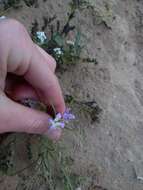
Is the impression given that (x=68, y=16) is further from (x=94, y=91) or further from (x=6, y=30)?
(x=6, y=30)

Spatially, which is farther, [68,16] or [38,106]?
[68,16]

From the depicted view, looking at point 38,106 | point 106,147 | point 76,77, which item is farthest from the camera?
point 76,77

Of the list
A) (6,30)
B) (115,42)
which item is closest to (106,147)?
(115,42)

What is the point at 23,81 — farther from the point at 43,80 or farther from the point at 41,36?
the point at 41,36

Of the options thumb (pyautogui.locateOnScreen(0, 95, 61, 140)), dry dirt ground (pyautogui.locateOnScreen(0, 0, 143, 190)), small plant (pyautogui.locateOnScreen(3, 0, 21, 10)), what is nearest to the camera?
thumb (pyautogui.locateOnScreen(0, 95, 61, 140))

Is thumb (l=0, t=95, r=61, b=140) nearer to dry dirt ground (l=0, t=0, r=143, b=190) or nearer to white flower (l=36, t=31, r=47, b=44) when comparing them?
dry dirt ground (l=0, t=0, r=143, b=190)

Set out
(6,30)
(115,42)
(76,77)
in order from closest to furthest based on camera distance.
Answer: (6,30) < (76,77) < (115,42)

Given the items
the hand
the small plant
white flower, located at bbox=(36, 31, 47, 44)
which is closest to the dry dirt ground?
the small plant
